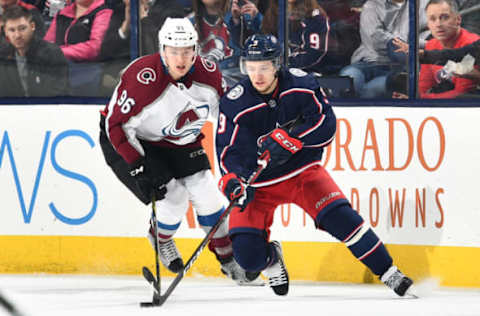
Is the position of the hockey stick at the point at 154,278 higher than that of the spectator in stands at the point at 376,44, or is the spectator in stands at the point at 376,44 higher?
the spectator in stands at the point at 376,44

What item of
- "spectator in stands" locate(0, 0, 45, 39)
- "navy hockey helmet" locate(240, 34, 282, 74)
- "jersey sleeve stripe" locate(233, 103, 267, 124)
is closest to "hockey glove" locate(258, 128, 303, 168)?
"jersey sleeve stripe" locate(233, 103, 267, 124)

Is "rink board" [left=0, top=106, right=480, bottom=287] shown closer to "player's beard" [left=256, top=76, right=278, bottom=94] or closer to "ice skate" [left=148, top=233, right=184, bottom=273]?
"ice skate" [left=148, top=233, right=184, bottom=273]

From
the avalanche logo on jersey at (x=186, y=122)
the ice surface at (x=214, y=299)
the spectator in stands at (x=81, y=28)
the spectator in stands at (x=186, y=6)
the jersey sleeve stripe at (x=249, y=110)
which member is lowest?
the ice surface at (x=214, y=299)

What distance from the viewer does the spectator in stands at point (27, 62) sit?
5281 mm

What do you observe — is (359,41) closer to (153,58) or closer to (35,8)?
(153,58)

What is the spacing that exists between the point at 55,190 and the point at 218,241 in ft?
3.46

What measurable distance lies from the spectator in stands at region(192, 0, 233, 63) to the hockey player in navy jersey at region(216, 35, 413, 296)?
0.88 metres

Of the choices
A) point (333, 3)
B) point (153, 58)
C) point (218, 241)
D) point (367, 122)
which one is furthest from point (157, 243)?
point (333, 3)

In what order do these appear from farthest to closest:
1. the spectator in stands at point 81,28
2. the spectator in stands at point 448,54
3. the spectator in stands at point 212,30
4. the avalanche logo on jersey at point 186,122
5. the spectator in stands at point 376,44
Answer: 1. the spectator in stands at point 81,28
2. the spectator in stands at point 212,30
3. the spectator in stands at point 376,44
4. the spectator in stands at point 448,54
5. the avalanche logo on jersey at point 186,122

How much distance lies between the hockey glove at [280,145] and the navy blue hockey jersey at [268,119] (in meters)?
0.07

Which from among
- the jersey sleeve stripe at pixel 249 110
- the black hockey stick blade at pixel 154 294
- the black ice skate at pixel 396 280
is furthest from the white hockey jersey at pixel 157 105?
the black ice skate at pixel 396 280

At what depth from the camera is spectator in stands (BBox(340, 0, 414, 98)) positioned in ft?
16.1

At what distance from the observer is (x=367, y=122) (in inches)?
191

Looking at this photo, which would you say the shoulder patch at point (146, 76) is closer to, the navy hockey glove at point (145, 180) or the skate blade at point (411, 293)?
the navy hockey glove at point (145, 180)
